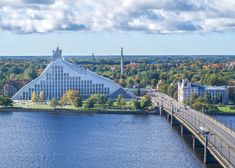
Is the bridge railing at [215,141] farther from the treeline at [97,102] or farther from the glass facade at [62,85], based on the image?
the glass facade at [62,85]

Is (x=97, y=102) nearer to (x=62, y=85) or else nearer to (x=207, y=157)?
(x=62, y=85)

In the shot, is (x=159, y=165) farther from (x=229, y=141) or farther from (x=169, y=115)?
(x=169, y=115)

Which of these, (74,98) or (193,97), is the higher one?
(193,97)

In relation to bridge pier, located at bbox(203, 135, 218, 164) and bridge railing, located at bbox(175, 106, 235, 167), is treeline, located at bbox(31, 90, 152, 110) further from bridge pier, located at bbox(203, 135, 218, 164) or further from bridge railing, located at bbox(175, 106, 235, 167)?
bridge pier, located at bbox(203, 135, 218, 164)

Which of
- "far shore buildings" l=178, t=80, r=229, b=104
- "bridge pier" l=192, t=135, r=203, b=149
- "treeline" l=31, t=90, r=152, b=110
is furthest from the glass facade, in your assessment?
"bridge pier" l=192, t=135, r=203, b=149

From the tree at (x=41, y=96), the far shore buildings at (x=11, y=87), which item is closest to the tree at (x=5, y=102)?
the tree at (x=41, y=96)

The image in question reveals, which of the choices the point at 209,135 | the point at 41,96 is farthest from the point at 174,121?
the point at 41,96

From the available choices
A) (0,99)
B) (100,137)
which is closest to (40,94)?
(0,99)
